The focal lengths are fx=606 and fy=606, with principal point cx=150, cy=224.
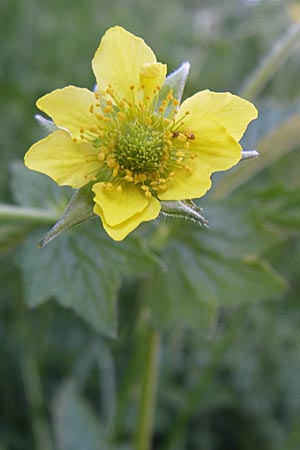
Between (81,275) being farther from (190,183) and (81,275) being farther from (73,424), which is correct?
(73,424)

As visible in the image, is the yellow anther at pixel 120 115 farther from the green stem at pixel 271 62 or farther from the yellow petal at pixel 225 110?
the green stem at pixel 271 62

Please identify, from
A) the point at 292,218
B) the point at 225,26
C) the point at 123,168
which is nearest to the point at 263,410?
the point at 292,218

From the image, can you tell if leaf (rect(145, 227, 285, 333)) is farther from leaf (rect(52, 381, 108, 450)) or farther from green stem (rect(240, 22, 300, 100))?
leaf (rect(52, 381, 108, 450))

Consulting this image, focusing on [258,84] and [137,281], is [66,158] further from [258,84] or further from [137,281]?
[137,281]

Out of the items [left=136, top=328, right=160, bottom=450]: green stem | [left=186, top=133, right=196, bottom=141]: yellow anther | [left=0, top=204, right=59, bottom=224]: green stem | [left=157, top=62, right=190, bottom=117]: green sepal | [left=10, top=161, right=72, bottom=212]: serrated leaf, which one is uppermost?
[left=157, top=62, right=190, bottom=117]: green sepal

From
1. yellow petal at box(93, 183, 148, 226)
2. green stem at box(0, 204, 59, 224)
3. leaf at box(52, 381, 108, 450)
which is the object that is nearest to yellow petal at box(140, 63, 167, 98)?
yellow petal at box(93, 183, 148, 226)

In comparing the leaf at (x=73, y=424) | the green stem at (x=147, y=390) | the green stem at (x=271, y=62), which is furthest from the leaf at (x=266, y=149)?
the leaf at (x=73, y=424)
